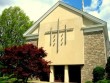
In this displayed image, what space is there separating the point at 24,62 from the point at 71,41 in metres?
7.99

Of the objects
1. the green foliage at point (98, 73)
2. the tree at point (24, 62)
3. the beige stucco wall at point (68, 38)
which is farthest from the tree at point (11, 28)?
the green foliage at point (98, 73)

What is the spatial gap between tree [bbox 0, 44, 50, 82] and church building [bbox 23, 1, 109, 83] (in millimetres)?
5769

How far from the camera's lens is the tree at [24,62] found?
2312cm

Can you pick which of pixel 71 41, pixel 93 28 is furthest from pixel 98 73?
pixel 93 28

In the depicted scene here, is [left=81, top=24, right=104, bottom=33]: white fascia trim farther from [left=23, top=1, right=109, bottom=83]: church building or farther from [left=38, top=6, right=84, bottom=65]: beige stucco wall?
[left=38, top=6, right=84, bottom=65]: beige stucco wall

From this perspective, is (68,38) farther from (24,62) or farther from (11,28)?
(11,28)

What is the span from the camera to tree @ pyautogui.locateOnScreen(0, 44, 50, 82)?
75.9ft

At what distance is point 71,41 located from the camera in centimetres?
2891

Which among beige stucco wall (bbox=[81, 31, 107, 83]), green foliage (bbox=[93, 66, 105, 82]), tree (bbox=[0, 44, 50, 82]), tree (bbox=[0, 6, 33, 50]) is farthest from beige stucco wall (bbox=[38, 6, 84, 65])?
tree (bbox=[0, 6, 33, 50])

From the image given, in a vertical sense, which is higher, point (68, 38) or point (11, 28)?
point (11, 28)

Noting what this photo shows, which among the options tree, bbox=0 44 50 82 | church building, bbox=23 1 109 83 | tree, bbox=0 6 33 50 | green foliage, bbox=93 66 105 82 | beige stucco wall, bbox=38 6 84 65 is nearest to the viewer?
tree, bbox=0 44 50 82

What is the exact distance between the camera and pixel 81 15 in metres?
29.3

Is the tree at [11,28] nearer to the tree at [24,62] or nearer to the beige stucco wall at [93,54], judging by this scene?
the beige stucco wall at [93,54]

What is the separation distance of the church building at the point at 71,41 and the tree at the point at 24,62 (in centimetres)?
577
